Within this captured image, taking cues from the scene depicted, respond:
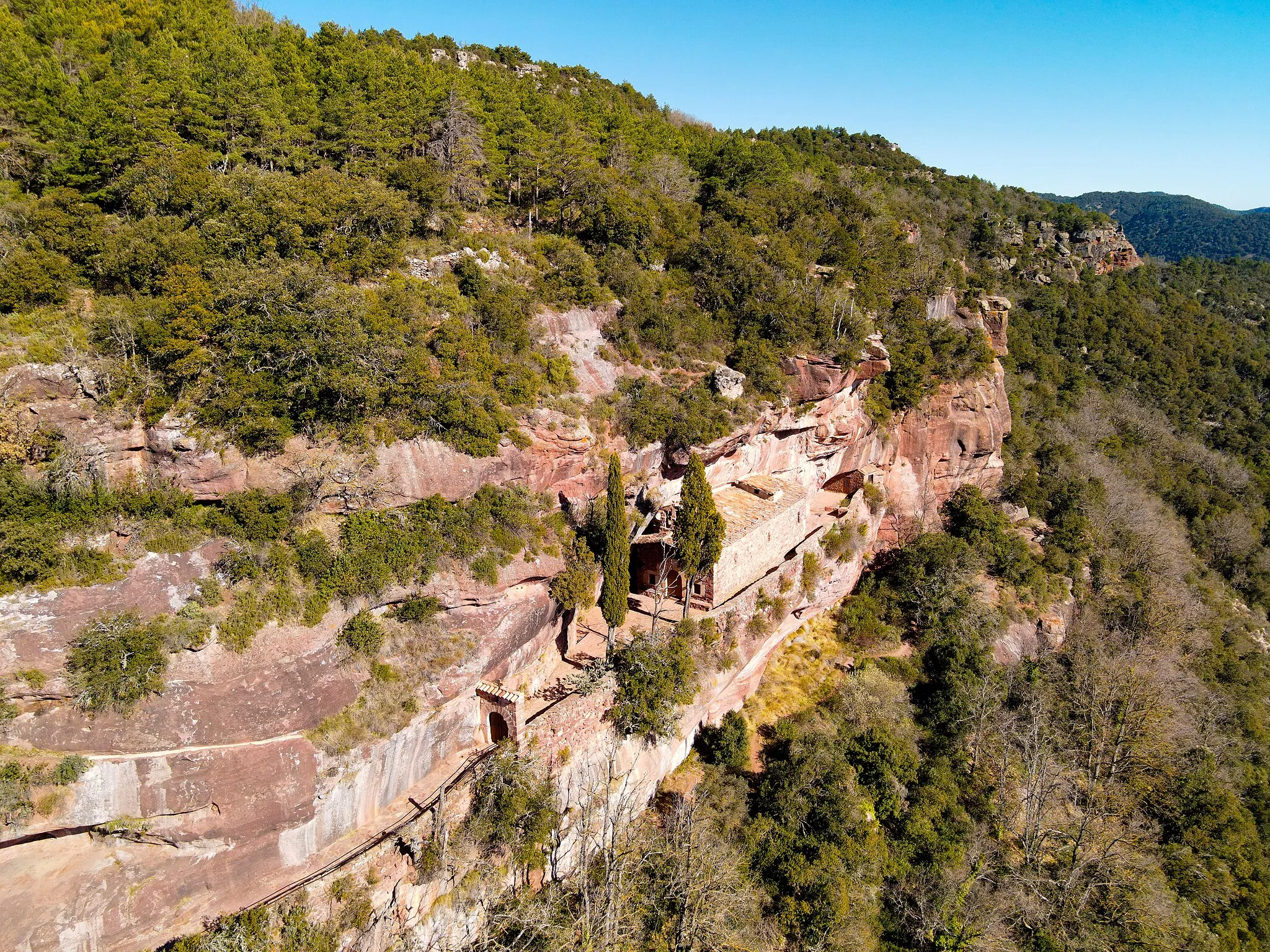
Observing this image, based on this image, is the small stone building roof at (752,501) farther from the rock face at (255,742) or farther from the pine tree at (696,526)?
the rock face at (255,742)

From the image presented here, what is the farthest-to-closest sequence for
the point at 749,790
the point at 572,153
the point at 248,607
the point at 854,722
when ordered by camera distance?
the point at 572,153, the point at 854,722, the point at 749,790, the point at 248,607

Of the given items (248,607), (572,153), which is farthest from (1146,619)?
(248,607)

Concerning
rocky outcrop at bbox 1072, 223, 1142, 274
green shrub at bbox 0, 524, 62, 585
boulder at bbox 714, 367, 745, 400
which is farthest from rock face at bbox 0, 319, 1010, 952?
rocky outcrop at bbox 1072, 223, 1142, 274

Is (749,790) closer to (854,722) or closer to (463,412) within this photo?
(854,722)

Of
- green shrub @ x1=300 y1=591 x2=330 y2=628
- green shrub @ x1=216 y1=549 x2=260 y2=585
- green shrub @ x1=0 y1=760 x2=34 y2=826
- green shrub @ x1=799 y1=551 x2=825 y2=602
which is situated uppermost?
green shrub @ x1=216 y1=549 x2=260 y2=585

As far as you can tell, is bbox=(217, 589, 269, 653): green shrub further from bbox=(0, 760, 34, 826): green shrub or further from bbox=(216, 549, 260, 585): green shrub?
bbox=(0, 760, 34, 826): green shrub

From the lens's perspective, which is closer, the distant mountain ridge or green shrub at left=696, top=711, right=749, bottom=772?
green shrub at left=696, top=711, right=749, bottom=772

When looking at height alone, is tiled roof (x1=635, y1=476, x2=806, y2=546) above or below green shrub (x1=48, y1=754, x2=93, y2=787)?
above

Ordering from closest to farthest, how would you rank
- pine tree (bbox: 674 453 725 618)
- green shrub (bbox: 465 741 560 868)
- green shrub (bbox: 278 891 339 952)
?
1. green shrub (bbox: 278 891 339 952)
2. green shrub (bbox: 465 741 560 868)
3. pine tree (bbox: 674 453 725 618)
